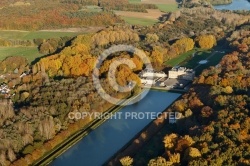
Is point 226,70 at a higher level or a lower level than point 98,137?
higher

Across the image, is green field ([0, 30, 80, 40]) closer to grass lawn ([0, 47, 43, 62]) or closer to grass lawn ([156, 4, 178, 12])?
grass lawn ([0, 47, 43, 62])

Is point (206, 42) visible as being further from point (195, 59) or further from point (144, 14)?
point (144, 14)

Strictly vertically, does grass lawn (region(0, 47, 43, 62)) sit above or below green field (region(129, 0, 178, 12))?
below

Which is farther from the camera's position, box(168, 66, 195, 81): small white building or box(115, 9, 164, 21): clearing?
box(115, 9, 164, 21): clearing

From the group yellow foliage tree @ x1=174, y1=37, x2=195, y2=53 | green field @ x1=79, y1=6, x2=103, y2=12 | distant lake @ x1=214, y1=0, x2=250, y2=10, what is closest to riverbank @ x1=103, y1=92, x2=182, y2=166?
yellow foliage tree @ x1=174, y1=37, x2=195, y2=53

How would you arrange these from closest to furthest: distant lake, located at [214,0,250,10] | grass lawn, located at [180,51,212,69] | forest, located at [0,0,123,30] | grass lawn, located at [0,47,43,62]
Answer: grass lawn, located at [180,51,212,69], grass lawn, located at [0,47,43,62], forest, located at [0,0,123,30], distant lake, located at [214,0,250,10]

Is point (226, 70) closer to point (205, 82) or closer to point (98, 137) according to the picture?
point (205, 82)

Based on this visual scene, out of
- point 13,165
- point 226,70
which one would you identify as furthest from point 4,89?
point 226,70

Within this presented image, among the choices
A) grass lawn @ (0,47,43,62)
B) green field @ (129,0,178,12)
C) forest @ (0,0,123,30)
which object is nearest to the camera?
grass lawn @ (0,47,43,62)
